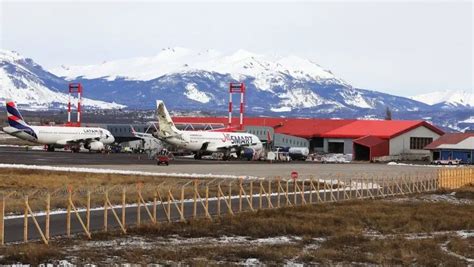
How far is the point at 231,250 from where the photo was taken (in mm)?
26375

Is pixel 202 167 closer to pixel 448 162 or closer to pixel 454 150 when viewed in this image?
pixel 448 162

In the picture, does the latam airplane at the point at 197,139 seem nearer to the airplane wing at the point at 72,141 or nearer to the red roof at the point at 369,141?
the airplane wing at the point at 72,141

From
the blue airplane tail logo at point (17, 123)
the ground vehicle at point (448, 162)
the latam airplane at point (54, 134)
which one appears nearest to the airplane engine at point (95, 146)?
the latam airplane at point (54, 134)

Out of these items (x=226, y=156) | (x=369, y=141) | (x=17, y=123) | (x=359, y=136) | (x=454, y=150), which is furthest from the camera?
(x=359, y=136)

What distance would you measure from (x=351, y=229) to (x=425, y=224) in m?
4.49

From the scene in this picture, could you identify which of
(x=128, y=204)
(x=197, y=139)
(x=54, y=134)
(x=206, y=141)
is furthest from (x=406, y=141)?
(x=128, y=204)

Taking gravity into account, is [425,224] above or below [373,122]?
below

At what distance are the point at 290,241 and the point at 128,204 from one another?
1282cm

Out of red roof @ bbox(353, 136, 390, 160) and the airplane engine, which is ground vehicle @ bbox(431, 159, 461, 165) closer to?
red roof @ bbox(353, 136, 390, 160)

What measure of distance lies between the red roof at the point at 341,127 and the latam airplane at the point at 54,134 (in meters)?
35.7

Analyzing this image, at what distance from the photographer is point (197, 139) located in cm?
10475

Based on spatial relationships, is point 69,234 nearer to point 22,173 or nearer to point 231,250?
point 231,250

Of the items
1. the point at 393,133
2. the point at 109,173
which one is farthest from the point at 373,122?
the point at 109,173

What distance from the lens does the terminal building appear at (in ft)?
414
